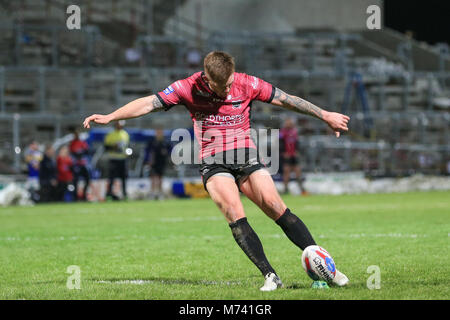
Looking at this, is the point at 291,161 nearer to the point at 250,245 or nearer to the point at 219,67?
the point at 250,245

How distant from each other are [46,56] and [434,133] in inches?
582

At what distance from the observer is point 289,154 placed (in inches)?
894

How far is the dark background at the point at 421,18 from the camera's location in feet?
115

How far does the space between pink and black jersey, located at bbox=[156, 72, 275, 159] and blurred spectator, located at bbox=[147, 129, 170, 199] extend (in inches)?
600

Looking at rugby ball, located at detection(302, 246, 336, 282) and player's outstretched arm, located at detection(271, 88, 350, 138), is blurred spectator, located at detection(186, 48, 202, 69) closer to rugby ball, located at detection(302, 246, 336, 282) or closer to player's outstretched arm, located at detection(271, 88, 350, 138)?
player's outstretched arm, located at detection(271, 88, 350, 138)

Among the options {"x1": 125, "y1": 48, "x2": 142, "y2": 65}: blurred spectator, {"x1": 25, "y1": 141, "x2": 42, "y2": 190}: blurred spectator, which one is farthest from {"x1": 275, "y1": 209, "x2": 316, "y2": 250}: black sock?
{"x1": 125, "y1": 48, "x2": 142, "y2": 65}: blurred spectator

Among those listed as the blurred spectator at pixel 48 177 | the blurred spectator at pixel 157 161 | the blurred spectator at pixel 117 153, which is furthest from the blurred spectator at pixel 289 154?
the blurred spectator at pixel 48 177

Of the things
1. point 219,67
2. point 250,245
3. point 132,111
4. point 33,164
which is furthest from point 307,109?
point 33,164

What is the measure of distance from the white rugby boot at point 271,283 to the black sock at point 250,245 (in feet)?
0.26

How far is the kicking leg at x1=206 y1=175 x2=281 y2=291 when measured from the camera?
21.2 feet

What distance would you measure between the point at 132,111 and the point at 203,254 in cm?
280

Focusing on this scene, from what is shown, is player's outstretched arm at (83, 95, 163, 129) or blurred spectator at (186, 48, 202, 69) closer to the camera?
player's outstretched arm at (83, 95, 163, 129)
